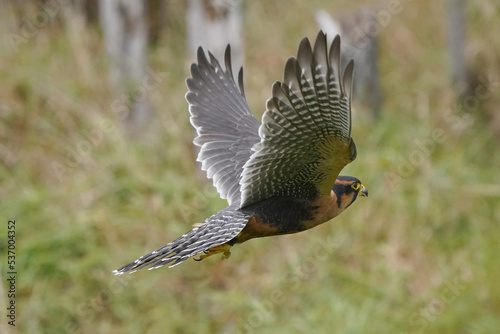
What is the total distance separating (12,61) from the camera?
375 inches

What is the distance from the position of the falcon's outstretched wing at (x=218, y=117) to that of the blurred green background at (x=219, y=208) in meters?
3.02

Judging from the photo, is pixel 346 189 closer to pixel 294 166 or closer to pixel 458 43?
pixel 294 166

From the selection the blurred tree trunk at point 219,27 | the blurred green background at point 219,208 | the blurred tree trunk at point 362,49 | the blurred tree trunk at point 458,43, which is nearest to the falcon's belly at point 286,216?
the blurred green background at point 219,208

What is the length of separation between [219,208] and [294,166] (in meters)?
4.31

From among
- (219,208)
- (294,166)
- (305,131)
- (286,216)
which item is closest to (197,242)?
(286,216)

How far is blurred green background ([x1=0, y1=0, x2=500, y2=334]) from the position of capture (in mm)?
7477

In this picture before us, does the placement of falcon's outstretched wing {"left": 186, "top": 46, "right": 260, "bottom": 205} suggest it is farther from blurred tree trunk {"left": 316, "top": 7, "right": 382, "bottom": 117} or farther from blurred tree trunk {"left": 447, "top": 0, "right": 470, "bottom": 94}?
blurred tree trunk {"left": 447, "top": 0, "right": 470, "bottom": 94}

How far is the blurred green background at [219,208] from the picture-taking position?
7477 mm

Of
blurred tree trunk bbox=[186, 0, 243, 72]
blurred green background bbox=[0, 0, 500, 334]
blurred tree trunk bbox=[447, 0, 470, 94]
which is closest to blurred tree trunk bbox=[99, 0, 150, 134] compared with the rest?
blurred green background bbox=[0, 0, 500, 334]

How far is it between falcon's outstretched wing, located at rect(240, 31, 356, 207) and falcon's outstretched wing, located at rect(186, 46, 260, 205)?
0.76 m

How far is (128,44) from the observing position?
9773 mm

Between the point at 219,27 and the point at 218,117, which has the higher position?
the point at 219,27

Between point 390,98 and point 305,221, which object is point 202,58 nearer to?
point 305,221

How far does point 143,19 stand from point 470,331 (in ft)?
18.2
